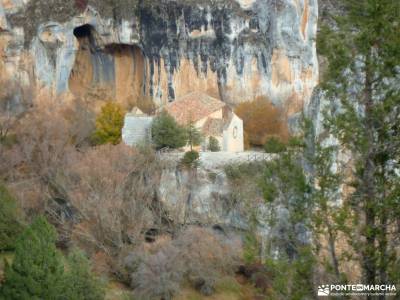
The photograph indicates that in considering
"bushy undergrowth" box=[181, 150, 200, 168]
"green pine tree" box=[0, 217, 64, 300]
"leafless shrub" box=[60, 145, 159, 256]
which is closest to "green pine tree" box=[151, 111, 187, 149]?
"bushy undergrowth" box=[181, 150, 200, 168]

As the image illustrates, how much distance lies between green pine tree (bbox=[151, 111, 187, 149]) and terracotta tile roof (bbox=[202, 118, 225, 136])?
5.16 ft

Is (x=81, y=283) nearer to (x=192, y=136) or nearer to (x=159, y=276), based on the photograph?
(x=159, y=276)

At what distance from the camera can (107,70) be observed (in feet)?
128

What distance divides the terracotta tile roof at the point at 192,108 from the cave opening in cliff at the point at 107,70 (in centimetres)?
601

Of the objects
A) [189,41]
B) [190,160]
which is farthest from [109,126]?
[189,41]

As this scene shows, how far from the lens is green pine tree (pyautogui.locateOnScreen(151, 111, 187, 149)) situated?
1141 inches

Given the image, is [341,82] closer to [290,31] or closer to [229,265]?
[229,265]

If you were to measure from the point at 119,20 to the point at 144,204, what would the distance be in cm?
1401

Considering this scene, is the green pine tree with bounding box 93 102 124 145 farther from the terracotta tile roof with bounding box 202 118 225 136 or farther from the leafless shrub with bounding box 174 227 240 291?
the leafless shrub with bounding box 174 227 240 291

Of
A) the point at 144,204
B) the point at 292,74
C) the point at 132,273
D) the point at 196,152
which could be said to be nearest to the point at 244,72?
the point at 292,74

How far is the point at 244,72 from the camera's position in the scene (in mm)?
36219

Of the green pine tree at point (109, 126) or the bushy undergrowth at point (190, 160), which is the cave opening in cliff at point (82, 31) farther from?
the bushy undergrowth at point (190, 160)

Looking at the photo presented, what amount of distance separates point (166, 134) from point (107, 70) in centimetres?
1096

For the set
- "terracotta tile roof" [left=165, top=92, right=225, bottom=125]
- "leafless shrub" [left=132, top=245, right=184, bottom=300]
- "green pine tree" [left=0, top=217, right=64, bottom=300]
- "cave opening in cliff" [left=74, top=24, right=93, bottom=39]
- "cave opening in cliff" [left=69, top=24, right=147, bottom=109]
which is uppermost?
"cave opening in cliff" [left=74, top=24, right=93, bottom=39]
